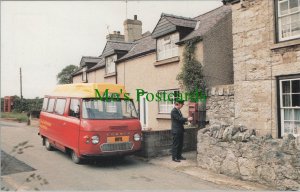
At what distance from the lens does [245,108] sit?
11.3 metres

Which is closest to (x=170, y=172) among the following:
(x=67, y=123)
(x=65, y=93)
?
(x=67, y=123)

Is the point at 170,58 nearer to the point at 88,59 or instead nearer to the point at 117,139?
the point at 117,139

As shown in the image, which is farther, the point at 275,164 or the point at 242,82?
the point at 242,82

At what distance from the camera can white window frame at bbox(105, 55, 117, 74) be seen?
21.5 meters

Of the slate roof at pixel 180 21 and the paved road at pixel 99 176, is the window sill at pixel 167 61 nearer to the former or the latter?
the slate roof at pixel 180 21

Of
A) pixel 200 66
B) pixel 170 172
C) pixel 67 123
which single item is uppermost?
pixel 200 66

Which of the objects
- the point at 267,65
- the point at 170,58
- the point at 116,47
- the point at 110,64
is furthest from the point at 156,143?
the point at 110,64

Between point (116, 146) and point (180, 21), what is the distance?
801 cm

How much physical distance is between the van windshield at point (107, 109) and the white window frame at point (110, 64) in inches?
427

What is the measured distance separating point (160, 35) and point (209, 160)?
8.23 metres

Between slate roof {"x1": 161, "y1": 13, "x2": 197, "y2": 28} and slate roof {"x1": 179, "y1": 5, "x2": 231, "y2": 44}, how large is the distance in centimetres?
41

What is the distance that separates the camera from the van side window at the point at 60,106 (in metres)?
11.3

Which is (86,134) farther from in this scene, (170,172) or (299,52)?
(299,52)

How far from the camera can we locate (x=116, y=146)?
9672 mm
